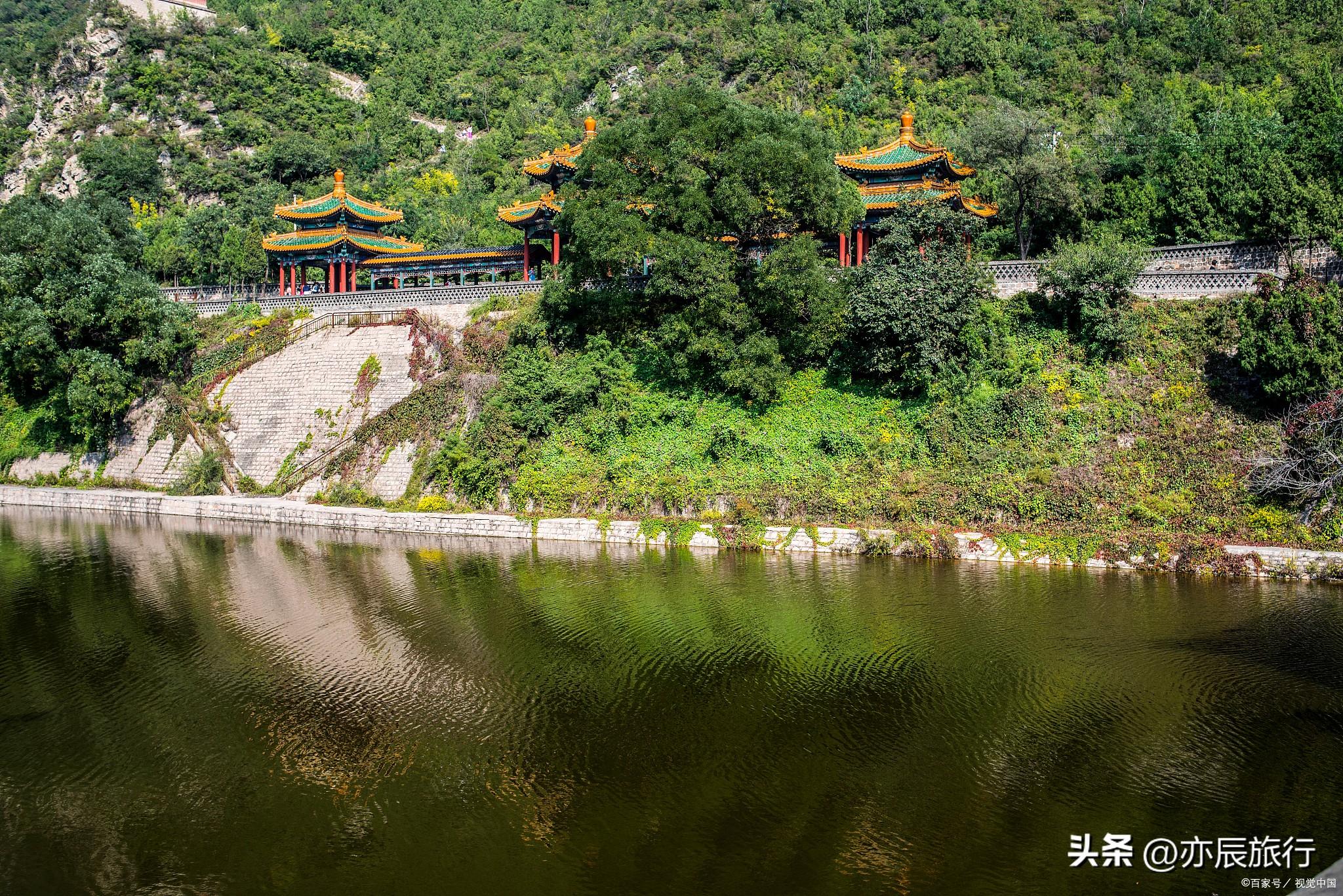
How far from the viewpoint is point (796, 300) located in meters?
21.5

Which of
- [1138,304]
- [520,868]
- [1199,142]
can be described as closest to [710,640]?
[520,868]

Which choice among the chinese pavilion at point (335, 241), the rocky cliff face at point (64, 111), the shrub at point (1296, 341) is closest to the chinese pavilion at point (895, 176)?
the shrub at point (1296, 341)

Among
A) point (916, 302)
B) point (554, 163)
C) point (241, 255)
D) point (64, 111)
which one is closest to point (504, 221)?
point (554, 163)

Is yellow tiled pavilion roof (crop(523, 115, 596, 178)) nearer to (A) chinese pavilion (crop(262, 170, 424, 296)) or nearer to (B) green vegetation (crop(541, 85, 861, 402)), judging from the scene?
(B) green vegetation (crop(541, 85, 861, 402))

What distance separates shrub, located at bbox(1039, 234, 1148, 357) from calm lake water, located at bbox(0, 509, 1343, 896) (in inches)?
270

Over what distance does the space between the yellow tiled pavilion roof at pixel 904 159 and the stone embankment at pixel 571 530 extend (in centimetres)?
1254

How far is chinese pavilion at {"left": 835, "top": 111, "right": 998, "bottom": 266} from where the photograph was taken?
2509 cm

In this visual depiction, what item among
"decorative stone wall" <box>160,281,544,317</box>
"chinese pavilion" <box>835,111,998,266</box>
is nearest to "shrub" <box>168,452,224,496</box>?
"decorative stone wall" <box>160,281,544,317</box>

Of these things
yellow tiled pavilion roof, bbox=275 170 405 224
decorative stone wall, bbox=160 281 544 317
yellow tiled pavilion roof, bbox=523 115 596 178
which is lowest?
decorative stone wall, bbox=160 281 544 317

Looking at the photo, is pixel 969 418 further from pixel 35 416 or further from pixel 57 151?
pixel 57 151

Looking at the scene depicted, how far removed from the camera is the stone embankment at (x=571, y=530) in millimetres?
15492

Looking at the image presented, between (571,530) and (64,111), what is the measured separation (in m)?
63.6

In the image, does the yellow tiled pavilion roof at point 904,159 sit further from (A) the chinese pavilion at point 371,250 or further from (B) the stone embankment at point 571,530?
(B) the stone embankment at point 571,530

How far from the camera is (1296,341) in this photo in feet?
57.2
